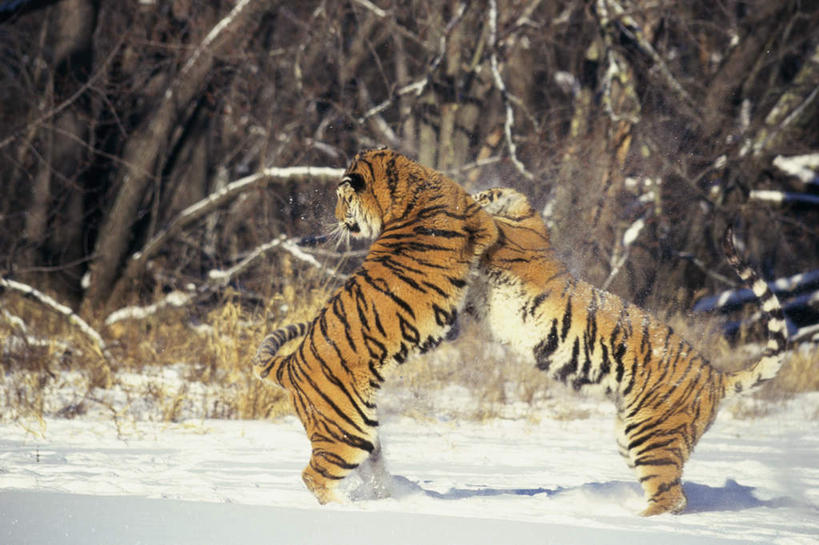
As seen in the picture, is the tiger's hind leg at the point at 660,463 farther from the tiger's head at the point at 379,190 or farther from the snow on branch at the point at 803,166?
the snow on branch at the point at 803,166

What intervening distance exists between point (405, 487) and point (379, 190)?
4.71 feet

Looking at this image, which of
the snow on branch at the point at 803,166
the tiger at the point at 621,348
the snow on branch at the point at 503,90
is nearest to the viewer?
the tiger at the point at 621,348

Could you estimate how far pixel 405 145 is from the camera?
10273mm

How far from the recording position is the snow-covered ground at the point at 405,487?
10.6ft

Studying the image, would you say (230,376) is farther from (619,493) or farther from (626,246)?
(626,246)

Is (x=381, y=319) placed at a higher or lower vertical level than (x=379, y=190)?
lower

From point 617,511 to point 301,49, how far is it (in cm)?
764

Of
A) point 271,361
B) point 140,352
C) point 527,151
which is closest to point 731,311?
point 527,151

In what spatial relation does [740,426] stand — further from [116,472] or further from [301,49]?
[301,49]

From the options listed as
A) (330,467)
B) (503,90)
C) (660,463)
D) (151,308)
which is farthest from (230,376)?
(503,90)

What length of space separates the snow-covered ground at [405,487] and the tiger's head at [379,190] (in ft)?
4.19

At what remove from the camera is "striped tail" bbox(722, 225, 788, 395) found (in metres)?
→ 3.94

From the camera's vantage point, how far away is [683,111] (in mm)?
9453

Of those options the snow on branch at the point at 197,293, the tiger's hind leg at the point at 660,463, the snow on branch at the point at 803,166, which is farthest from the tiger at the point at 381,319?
the snow on branch at the point at 803,166
